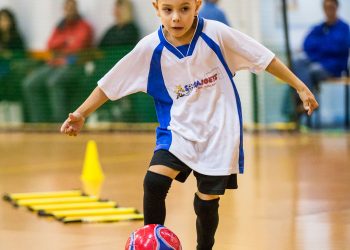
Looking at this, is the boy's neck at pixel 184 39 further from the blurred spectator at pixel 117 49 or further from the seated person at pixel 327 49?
the blurred spectator at pixel 117 49

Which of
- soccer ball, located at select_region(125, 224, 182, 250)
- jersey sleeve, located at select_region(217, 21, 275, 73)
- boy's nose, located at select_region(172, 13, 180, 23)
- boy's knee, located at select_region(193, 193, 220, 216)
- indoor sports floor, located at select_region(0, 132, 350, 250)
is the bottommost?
indoor sports floor, located at select_region(0, 132, 350, 250)

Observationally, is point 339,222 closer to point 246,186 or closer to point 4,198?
point 246,186

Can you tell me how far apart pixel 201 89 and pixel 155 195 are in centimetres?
53

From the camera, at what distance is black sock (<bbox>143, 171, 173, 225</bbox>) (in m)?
4.00

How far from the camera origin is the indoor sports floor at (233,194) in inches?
189

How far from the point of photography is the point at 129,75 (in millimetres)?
4242

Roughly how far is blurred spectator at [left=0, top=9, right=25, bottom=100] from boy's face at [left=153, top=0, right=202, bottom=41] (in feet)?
36.9

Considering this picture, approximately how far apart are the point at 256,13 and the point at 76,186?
6663 mm

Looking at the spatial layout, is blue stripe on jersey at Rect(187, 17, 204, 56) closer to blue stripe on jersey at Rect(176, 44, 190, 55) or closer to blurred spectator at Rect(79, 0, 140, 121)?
blue stripe on jersey at Rect(176, 44, 190, 55)

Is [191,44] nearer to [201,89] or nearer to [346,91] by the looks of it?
[201,89]

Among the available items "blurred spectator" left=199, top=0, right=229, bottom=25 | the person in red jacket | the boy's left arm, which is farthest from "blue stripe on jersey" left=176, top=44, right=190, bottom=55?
the person in red jacket

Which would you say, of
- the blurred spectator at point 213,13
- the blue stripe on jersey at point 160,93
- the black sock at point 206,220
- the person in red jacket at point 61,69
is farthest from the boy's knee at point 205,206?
the person in red jacket at point 61,69

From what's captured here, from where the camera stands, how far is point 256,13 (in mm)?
13305

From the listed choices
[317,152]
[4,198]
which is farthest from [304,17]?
[4,198]
